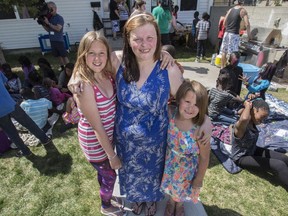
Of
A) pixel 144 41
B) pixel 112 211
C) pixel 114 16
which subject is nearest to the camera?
pixel 144 41

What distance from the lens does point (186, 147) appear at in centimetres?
194

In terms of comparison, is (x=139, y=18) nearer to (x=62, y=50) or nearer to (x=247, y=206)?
(x=247, y=206)

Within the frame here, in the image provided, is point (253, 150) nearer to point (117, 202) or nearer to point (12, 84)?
point (117, 202)

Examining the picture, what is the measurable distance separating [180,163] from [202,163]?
21 cm

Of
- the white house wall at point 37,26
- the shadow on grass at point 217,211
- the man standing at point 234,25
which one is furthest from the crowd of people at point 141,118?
the white house wall at point 37,26

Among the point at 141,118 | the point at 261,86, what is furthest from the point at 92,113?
the point at 261,86

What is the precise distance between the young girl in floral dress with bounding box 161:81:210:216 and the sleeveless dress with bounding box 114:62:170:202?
80 millimetres

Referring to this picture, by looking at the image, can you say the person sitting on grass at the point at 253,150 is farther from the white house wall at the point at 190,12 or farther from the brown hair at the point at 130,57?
the white house wall at the point at 190,12

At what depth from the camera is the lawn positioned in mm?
2797

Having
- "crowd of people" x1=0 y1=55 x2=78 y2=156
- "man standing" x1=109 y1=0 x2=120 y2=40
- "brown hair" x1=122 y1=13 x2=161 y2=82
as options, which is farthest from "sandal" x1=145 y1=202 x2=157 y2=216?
"man standing" x1=109 y1=0 x2=120 y2=40

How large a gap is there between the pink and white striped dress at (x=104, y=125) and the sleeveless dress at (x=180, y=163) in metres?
0.52

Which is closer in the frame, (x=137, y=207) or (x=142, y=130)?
(x=142, y=130)

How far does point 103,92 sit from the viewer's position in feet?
5.92

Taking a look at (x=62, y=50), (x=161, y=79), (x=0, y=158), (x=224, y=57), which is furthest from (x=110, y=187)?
(x=224, y=57)
